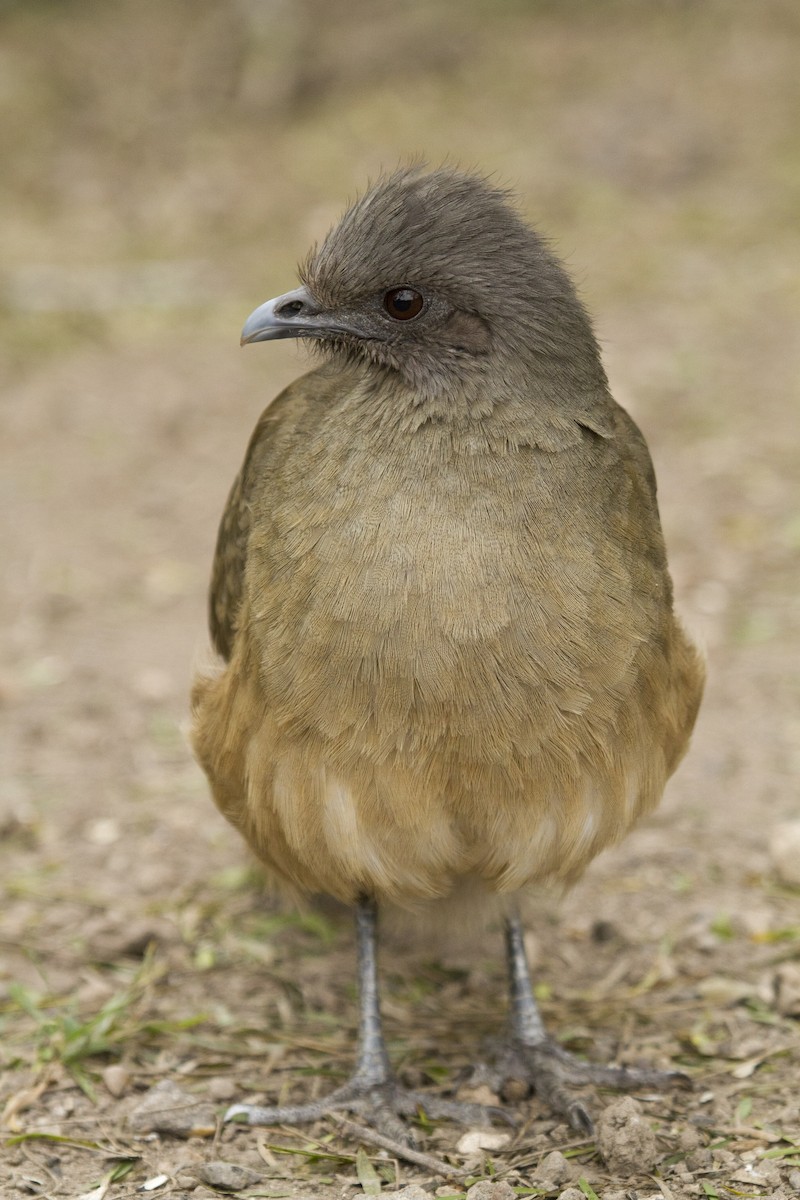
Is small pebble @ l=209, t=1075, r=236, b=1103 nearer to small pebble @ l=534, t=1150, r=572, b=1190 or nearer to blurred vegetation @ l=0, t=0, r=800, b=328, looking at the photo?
small pebble @ l=534, t=1150, r=572, b=1190

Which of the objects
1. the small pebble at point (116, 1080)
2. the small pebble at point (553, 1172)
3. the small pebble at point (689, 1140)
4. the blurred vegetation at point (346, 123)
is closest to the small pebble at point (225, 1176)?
the small pebble at point (116, 1080)

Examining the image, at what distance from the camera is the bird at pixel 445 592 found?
3.73 metres

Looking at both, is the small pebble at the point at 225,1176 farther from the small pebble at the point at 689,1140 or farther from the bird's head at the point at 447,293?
the bird's head at the point at 447,293

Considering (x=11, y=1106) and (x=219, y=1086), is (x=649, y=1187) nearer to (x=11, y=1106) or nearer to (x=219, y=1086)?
(x=219, y=1086)

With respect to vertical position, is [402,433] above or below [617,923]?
above

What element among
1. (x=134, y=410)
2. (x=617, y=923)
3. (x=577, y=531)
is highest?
(x=134, y=410)

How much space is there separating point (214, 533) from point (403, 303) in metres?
4.50

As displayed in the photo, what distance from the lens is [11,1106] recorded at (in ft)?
13.6

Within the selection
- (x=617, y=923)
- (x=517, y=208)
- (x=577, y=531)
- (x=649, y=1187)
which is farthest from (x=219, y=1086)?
(x=517, y=208)

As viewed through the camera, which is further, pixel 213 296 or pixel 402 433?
pixel 213 296

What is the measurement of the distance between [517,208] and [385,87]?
10.7 metres

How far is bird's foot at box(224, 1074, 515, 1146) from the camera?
4168mm

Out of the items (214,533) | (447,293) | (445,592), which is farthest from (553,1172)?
(214,533)

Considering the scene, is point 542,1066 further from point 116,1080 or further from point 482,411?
point 482,411
